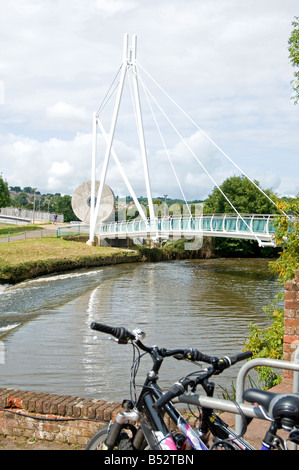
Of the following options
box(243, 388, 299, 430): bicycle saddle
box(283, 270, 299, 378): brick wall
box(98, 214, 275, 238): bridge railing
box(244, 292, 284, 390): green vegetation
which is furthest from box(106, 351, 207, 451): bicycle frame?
box(98, 214, 275, 238): bridge railing

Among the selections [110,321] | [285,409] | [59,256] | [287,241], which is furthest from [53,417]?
[59,256]

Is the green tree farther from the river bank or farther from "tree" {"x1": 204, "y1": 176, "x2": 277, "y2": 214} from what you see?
the river bank

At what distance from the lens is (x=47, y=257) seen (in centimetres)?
2945

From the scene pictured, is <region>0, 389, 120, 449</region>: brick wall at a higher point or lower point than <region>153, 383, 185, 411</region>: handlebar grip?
lower

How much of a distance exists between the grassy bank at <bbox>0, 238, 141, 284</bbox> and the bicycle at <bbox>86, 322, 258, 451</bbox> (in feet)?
72.9

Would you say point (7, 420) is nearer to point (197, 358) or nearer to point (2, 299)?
point (197, 358)

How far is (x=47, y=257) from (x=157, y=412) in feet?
90.0

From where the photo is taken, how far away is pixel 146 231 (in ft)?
120

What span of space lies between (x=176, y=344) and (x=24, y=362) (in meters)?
3.45

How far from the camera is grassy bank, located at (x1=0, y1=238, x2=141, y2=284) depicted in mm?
25106

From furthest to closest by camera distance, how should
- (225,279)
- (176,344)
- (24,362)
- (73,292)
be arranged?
(225,279), (73,292), (176,344), (24,362)

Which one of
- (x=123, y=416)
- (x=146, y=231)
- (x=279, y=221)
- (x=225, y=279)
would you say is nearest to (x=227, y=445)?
(x=123, y=416)

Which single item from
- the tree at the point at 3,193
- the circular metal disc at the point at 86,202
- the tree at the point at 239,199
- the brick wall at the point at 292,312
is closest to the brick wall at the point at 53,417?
the brick wall at the point at 292,312

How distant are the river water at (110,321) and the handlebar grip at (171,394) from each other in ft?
1.55
